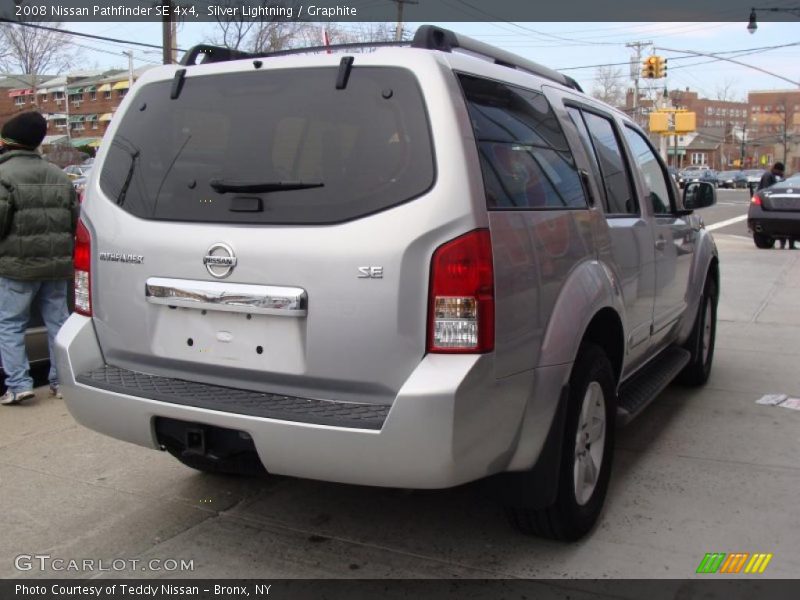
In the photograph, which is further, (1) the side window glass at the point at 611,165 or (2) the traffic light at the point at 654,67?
(2) the traffic light at the point at 654,67

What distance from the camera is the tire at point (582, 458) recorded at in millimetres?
3055

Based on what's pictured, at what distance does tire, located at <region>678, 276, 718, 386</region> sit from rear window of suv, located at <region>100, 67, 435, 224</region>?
352cm

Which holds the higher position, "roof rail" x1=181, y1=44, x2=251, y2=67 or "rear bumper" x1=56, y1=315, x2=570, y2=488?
"roof rail" x1=181, y1=44, x2=251, y2=67

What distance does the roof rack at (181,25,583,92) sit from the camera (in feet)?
9.60

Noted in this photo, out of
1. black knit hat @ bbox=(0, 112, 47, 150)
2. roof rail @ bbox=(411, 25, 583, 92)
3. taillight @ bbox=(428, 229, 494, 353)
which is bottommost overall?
taillight @ bbox=(428, 229, 494, 353)

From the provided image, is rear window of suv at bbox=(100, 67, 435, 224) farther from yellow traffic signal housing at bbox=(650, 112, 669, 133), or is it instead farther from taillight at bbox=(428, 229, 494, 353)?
yellow traffic signal housing at bbox=(650, 112, 669, 133)

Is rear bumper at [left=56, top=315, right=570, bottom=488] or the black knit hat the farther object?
the black knit hat

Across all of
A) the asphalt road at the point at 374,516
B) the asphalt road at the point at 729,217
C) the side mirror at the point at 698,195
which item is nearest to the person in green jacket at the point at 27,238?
the asphalt road at the point at 374,516

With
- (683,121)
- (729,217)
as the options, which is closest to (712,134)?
A: (683,121)

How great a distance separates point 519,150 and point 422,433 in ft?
4.00

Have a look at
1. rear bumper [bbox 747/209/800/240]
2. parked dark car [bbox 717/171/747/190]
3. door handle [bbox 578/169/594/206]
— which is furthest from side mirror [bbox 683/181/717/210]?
parked dark car [bbox 717/171/747/190]

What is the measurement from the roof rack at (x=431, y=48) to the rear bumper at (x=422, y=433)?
48.7 inches

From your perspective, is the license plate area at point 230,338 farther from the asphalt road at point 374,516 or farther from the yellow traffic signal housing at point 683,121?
the yellow traffic signal housing at point 683,121

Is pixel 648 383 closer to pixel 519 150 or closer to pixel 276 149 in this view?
pixel 519 150
